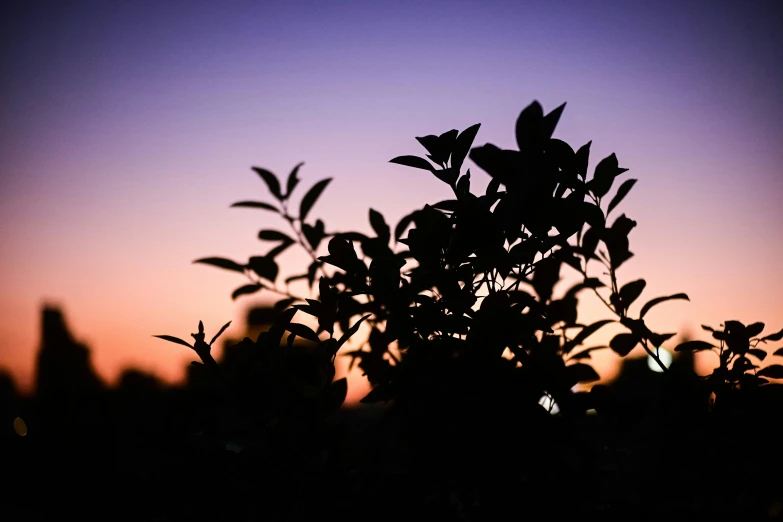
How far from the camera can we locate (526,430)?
4.04 feet

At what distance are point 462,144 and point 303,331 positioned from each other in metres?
0.76

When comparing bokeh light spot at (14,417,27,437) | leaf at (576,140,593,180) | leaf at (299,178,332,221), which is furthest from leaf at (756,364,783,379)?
bokeh light spot at (14,417,27,437)

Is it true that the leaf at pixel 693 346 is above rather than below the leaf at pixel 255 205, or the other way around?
below

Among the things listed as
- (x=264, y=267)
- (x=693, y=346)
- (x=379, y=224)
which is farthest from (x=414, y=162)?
(x=693, y=346)

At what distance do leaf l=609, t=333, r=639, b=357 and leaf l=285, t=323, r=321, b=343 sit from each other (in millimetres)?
1164

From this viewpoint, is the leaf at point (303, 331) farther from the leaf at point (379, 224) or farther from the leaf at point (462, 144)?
the leaf at point (379, 224)

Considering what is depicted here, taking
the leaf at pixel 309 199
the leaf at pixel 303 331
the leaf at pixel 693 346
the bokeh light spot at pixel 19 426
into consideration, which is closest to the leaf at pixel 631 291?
the leaf at pixel 693 346

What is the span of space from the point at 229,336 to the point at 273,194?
0.86m

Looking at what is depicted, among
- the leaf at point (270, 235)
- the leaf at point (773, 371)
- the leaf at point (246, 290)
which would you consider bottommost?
the leaf at point (773, 371)

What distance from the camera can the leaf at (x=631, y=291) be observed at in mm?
1815

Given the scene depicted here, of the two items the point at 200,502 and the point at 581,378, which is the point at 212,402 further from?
the point at 581,378

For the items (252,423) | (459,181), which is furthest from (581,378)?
(252,423)

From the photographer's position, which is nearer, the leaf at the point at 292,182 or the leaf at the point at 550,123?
the leaf at the point at 550,123

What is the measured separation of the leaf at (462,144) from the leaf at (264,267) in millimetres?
1193
